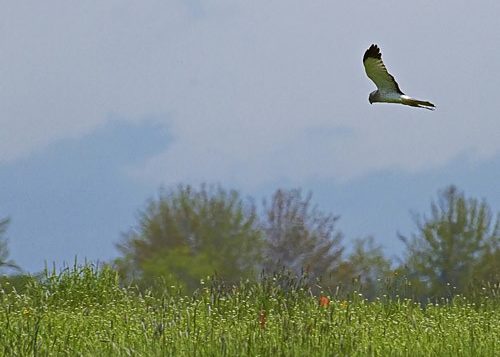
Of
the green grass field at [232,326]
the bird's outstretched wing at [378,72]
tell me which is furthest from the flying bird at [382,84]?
the green grass field at [232,326]

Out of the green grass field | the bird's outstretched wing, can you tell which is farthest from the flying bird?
the green grass field

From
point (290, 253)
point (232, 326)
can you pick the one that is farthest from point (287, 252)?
point (232, 326)

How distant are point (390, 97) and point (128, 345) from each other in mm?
5831

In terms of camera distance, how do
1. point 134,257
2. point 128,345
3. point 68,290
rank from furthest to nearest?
point 134,257 < point 68,290 < point 128,345

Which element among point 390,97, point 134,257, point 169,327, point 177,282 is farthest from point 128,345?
point 134,257

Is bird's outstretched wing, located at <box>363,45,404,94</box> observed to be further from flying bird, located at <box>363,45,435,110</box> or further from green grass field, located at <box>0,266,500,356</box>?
green grass field, located at <box>0,266,500,356</box>

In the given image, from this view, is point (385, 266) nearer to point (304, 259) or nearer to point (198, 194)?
point (304, 259)

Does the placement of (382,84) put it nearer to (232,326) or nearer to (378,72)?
(378,72)

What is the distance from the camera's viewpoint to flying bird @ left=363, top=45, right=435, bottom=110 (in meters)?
11.3

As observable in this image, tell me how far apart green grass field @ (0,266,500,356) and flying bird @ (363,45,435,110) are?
249 centimetres

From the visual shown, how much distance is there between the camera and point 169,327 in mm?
8398

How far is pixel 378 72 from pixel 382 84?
0.39 metres

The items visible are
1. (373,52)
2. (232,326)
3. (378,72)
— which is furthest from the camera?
(378,72)

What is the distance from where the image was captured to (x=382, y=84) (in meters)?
11.9
